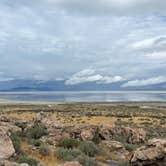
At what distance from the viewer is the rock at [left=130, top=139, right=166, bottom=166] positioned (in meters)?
15.8

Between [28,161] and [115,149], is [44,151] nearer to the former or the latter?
[28,161]

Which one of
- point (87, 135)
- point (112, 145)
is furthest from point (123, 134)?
point (112, 145)

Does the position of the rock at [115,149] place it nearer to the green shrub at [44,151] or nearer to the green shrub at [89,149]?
the green shrub at [89,149]

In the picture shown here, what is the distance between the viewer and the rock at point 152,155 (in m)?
15.8

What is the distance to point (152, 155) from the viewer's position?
15.9 metres

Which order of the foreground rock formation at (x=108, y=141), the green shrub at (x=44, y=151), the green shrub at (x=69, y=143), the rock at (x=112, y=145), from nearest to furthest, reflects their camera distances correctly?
the foreground rock formation at (x=108, y=141) → the green shrub at (x=44, y=151) → the green shrub at (x=69, y=143) → the rock at (x=112, y=145)

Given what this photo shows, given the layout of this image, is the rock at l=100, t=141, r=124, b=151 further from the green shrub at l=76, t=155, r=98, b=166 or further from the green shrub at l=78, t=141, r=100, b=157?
the green shrub at l=76, t=155, r=98, b=166

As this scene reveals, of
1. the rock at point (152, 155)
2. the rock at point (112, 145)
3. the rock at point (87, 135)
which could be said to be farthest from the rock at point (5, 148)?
the rock at point (112, 145)

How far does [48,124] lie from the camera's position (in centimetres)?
2778

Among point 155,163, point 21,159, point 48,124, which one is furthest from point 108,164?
point 48,124

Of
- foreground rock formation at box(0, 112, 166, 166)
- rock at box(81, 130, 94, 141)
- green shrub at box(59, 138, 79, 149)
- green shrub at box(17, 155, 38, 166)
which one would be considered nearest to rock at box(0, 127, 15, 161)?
foreground rock formation at box(0, 112, 166, 166)

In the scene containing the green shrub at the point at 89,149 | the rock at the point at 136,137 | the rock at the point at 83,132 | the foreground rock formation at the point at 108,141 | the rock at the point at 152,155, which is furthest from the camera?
the rock at the point at 136,137

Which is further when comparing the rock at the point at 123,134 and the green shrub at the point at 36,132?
the rock at the point at 123,134

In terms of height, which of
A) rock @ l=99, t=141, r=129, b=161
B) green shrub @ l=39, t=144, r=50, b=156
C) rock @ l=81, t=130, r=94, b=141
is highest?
rock @ l=81, t=130, r=94, b=141
